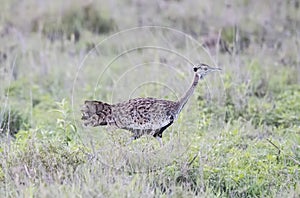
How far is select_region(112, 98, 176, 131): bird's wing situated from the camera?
14.6 feet

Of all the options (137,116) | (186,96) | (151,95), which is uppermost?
(186,96)

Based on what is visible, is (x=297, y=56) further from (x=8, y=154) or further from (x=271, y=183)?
(x=8, y=154)

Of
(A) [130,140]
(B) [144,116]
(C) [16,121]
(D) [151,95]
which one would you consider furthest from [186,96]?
(C) [16,121]

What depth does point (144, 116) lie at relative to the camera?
4465mm

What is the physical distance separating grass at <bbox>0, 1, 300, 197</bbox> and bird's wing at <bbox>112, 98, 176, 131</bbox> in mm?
101

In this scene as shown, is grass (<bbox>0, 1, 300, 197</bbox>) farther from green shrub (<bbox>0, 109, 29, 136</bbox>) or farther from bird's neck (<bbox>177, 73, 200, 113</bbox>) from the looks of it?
bird's neck (<bbox>177, 73, 200, 113</bbox>)

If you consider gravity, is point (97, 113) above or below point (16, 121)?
above

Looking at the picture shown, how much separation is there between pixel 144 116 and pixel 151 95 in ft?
5.42

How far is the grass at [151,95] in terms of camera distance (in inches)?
173

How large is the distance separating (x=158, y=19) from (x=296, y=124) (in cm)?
379

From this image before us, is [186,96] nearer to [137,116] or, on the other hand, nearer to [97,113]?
[137,116]

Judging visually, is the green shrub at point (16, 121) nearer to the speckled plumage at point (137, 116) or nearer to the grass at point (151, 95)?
the grass at point (151, 95)

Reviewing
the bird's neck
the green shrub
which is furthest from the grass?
the bird's neck

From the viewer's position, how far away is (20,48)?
8.34m
